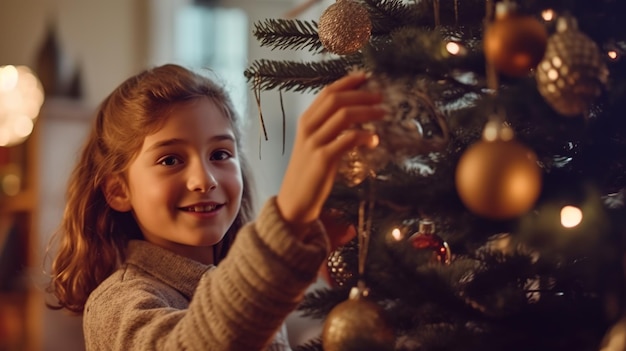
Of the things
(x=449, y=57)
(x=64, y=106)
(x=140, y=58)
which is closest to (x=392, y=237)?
(x=449, y=57)

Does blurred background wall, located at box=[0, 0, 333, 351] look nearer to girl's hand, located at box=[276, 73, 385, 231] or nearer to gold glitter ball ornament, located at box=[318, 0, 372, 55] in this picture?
gold glitter ball ornament, located at box=[318, 0, 372, 55]

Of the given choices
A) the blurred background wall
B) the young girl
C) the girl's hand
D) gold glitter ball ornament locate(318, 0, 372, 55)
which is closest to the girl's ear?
the young girl

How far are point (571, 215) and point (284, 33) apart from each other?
0.39 metres

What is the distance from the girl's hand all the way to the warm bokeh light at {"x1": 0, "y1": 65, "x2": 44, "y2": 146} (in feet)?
8.05

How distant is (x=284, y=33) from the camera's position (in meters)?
0.86

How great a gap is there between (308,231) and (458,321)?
5.8 inches

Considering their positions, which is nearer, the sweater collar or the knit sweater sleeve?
the knit sweater sleeve

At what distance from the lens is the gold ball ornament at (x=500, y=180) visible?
50 cm

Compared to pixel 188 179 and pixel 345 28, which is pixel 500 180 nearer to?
pixel 345 28

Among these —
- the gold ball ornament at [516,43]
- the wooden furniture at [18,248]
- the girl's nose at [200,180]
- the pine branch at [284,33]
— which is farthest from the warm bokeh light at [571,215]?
the wooden furniture at [18,248]

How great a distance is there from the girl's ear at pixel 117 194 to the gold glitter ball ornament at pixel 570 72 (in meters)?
0.81

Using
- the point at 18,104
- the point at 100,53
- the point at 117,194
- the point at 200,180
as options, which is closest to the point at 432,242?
the point at 200,180

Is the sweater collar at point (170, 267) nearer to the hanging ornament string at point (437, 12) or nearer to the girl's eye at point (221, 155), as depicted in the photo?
the girl's eye at point (221, 155)

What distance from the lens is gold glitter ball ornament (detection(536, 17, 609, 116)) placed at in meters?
0.55
